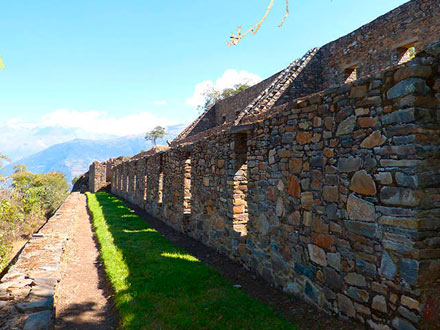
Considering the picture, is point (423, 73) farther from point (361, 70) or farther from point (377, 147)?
point (361, 70)

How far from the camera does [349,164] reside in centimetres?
350

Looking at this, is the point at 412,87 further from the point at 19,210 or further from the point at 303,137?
the point at 19,210

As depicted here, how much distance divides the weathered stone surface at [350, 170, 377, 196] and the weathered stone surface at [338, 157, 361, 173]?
0.27ft

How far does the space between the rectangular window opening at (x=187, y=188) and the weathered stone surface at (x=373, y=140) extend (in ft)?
20.4

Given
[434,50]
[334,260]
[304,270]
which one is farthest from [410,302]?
[434,50]

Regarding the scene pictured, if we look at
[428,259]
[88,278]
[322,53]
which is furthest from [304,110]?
[322,53]

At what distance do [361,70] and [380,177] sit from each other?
925 centimetres

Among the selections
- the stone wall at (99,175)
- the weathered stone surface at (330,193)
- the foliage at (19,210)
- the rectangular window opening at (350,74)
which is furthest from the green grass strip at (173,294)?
the stone wall at (99,175)

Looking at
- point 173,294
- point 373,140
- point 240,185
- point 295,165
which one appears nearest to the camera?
point 373,140

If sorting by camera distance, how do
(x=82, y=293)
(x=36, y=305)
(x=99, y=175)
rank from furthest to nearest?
1. (x=99, y=175)
2. (x=82, y=293)
3. (x=36, y=305)

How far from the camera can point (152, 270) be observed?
5.68 meters

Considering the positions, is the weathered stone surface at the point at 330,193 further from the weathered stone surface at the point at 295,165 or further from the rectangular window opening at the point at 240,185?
the rectangular window opening at the point at 240,185

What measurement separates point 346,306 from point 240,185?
130 inches

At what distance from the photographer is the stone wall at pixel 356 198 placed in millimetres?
2838
